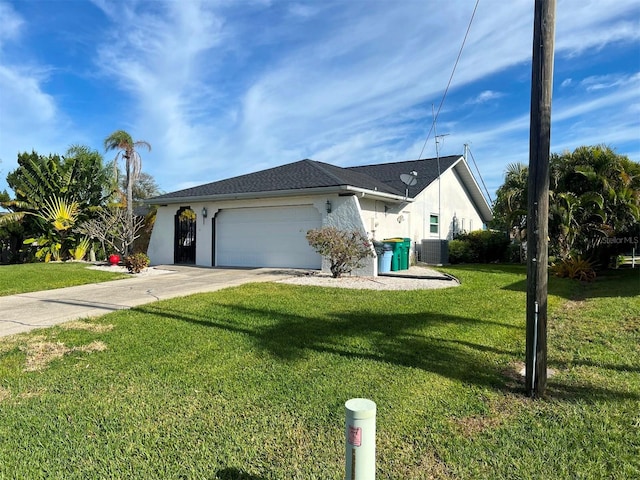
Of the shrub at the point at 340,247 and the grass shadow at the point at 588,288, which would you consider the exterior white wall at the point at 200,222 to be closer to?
the shrub at the point at 340,247

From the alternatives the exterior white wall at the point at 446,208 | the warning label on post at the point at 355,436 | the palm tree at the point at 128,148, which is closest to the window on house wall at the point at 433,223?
the exterior white wall at the point at 446,208

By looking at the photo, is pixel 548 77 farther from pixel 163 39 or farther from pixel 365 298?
pixel 163 39

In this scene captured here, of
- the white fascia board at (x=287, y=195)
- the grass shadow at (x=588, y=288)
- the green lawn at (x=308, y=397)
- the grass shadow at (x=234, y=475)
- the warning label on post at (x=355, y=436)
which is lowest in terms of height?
the grass shadow at (x=234, y=475)

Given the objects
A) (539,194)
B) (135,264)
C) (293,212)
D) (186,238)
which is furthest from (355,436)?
(186,238)

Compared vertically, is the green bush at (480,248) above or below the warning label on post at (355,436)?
above

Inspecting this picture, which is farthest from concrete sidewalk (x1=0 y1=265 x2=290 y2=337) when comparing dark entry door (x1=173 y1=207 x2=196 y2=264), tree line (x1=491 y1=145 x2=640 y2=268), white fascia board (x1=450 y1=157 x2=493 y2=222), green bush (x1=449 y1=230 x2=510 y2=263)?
white fascia board (x1=450 y1=157 x2=493 y2=222)

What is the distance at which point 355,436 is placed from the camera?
205 cm

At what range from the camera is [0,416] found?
337cm

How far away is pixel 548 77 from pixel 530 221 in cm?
139

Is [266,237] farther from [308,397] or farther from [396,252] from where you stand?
[308,397]

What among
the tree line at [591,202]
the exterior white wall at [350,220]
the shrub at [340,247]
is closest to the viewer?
the shrub at [340,247]

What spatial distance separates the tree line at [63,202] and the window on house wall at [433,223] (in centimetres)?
1379

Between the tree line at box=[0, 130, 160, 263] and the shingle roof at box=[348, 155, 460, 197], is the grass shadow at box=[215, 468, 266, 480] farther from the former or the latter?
the tree line at box=[0, 130, 160, 263]

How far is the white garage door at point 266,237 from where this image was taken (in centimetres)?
1501
